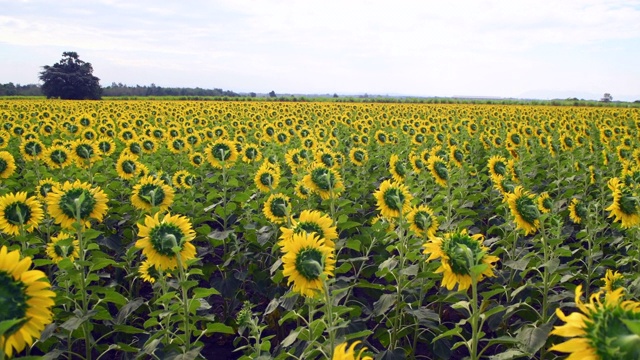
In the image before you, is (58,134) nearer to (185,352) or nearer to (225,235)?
(225,235)

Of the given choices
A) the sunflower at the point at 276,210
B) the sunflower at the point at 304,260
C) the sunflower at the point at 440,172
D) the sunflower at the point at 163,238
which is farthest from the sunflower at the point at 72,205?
the sunflower at the point at 440,172

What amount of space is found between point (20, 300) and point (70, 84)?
58.8 meters

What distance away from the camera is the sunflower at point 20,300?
1.81 metres

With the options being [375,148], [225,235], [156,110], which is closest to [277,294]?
[225,235]

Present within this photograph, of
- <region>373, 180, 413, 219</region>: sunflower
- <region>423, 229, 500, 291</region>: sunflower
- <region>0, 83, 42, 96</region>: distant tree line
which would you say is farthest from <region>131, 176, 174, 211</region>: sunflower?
<region>0, 83, 42, 96</region>: distant tree line

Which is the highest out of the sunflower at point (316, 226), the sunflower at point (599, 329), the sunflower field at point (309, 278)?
the sunflower at point (599, 329)

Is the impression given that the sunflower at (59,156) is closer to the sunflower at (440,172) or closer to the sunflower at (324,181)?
the sunflower at (324,181)

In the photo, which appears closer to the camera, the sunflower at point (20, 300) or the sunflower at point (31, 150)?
the sunflower at point (20, 300)

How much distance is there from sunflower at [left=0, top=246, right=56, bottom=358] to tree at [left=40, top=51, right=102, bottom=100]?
57634 millimetres

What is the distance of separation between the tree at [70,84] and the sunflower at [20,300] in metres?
57.6

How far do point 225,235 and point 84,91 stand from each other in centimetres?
5502

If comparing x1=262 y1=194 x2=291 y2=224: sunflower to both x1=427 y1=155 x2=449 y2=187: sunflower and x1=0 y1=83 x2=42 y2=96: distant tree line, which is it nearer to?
x1=427 y1=155 x2=449 y2=187: sunflower

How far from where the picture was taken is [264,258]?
19.5ft

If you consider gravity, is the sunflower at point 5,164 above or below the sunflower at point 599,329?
below
